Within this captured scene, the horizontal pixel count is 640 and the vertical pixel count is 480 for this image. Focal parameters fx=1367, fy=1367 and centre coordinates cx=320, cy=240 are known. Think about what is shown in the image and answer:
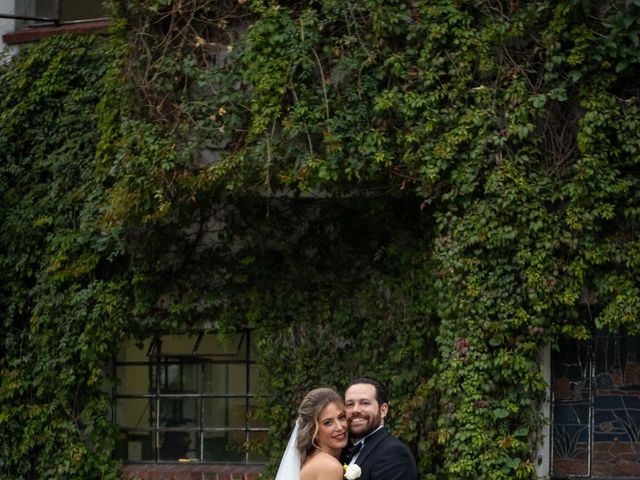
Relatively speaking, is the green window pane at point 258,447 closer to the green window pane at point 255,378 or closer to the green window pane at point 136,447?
the green window pane at point 255,378

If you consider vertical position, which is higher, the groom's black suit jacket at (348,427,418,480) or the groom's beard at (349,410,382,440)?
the groom's beard at (349,410,382,440)

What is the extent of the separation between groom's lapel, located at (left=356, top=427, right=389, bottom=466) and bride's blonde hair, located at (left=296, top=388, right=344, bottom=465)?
0.28 metres

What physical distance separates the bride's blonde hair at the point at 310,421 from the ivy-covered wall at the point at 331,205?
201 cm

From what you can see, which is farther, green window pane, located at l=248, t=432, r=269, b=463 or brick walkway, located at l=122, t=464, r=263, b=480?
brick walkway, located at l=122, t=464, r=263, b=480

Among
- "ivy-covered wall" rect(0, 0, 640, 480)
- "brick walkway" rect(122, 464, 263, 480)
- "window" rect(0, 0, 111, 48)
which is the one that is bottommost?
"brick walkway" rect(122, 464, 263, 480)

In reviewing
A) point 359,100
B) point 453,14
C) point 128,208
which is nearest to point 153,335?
point 128,208

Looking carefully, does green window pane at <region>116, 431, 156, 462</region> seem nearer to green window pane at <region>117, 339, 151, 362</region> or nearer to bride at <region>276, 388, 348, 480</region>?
green window pane at <region>117, 339, 151, 362</region>

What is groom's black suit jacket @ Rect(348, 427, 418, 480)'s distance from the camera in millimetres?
8445

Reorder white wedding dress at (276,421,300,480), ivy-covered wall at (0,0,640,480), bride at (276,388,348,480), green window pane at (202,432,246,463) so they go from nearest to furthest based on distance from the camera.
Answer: bride at (276,388,348,480)
white wedding dress at (276,421,300,480)
ivy-covered wall at (0,0,640,480)
green window pane at (202,432,246,463)

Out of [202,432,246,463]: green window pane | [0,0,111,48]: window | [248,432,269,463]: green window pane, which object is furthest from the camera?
[0,0,111,48]: window

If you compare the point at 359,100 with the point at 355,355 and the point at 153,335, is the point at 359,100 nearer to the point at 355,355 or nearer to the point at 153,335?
the point at 355,355

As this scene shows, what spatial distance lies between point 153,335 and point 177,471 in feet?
4.26

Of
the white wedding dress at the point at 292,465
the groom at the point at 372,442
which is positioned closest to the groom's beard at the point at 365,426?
the groom at the point at 372,442

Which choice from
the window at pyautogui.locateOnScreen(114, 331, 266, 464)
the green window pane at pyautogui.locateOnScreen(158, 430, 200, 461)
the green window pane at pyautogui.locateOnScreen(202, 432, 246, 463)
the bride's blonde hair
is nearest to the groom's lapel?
the bride's blonde hair
